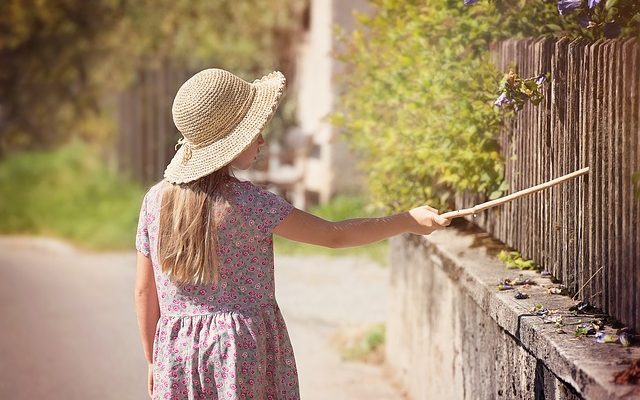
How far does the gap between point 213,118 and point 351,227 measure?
529 mm

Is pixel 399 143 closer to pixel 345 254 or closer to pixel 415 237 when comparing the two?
pixel 415 237

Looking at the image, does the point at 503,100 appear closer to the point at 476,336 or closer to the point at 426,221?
the point at 426,221

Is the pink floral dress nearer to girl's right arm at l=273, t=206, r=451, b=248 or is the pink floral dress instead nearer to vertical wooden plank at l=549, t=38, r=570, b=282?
girl's right arm at l=273, t=206, r=451, b=248

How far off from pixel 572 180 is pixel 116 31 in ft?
49.6

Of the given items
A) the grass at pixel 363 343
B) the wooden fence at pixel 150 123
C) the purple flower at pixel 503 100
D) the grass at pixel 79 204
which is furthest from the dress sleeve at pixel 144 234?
the wooden fence at pixel 150 123

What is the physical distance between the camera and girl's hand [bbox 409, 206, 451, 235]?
3.34 m

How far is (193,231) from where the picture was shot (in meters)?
3.18

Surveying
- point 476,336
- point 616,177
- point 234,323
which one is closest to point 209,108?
point 234,323

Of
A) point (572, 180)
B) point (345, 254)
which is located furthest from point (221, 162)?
point (345, 254)

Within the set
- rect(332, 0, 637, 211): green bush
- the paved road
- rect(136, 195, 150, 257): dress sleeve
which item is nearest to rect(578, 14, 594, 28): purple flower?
rect(332, 0, 637, 211): green bush

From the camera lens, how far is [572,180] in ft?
11.4

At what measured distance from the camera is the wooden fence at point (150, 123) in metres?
15.0

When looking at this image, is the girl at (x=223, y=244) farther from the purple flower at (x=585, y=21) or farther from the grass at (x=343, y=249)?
the grass at (x=343, y=249)

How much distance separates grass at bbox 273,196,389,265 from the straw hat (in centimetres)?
563
